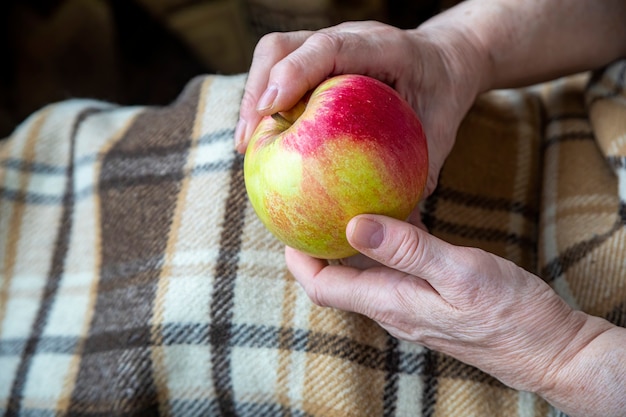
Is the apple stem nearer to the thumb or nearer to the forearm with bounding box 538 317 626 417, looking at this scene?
the thumb

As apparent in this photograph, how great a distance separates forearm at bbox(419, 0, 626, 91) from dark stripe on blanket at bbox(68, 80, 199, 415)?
393 millimetres

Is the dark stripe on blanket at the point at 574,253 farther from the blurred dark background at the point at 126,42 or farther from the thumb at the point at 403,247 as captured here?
the blurred dark background at the point at 126,42

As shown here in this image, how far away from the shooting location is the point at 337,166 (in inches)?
20.8

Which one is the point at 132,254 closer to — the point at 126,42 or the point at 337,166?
the point at 337,166

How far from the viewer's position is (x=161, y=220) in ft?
2.64

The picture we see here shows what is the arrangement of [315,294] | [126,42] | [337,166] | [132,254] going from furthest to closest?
1. [126,42]
2. [132,254]
3. [315,294]
4. [337,166]

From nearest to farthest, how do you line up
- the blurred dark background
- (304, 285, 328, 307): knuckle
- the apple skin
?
the apple skin → (304, 285, 328, 307): knuckle → the blurred dark background

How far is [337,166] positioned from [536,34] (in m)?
0.45

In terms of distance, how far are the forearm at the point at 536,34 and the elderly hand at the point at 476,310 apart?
0.33 m

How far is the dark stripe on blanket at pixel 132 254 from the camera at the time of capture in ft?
2.46

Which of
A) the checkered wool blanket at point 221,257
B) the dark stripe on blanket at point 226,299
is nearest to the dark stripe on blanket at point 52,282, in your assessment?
the checkered wool blanket at point 221,257

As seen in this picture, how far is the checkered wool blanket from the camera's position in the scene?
71 cm

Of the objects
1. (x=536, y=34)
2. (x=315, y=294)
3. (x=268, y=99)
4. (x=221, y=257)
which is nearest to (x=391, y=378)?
(x=315, y=294)

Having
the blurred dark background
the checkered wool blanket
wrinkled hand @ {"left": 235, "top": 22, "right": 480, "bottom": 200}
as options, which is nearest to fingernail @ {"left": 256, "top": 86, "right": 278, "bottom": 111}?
wrinkled hand @ {"left": 235, "top": 22, "right": 480, "bottom": 200}
